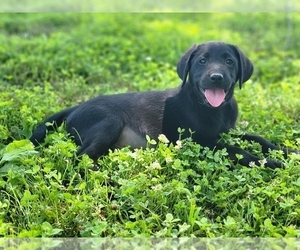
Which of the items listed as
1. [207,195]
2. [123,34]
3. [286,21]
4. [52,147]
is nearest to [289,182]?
[207,195]

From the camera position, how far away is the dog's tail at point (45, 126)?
19.0ft

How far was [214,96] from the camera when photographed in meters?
5.63

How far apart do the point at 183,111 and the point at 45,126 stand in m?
1.21

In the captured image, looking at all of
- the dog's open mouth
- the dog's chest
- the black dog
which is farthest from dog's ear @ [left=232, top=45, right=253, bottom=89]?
the dog's chest

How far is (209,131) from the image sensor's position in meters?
5.68

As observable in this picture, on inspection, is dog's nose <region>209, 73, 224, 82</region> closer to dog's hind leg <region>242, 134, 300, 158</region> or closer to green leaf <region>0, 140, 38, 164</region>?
dog's hind leg <region>242, 134, 300, 158</region>

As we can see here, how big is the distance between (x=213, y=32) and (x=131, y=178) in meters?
7.48

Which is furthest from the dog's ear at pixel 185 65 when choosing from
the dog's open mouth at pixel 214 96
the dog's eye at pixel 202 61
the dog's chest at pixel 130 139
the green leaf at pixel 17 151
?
the green leaf at pixel 17 151

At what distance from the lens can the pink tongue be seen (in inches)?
221

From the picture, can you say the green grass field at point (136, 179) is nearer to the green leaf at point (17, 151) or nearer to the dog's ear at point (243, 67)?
the green leaf at point (17, 151)

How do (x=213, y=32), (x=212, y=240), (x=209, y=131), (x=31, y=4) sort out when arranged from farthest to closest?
(x=213, y=32) < (x=31, y=4) < (x=209, y=131) < (x=212, y=240)

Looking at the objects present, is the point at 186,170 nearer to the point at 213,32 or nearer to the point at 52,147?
the point at 52,147

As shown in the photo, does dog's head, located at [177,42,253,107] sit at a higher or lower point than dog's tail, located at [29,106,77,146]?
higher

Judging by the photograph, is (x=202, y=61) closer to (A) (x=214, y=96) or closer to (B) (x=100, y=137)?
(A) (x=214, y=96)
